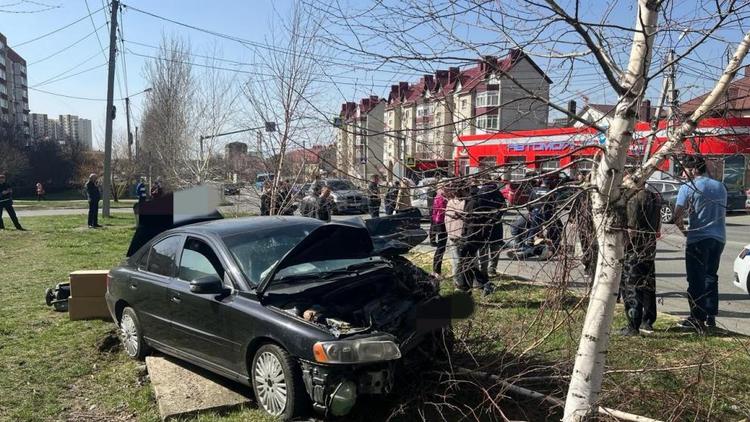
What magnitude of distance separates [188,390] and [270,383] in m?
0.98

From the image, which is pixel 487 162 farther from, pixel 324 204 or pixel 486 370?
pixel 324 204

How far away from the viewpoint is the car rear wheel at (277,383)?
3854 mm

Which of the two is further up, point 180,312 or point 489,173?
point 489,173

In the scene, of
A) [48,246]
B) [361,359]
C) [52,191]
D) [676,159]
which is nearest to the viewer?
[676,159]

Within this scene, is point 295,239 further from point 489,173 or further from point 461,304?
point 489,173

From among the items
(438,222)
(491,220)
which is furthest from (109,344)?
(491,220)

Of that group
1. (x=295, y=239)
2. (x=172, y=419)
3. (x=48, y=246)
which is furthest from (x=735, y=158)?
(x=48, y=246)

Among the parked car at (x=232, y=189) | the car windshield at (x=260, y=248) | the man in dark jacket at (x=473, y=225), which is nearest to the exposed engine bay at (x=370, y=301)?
the car windshield at (x=260, y=248)

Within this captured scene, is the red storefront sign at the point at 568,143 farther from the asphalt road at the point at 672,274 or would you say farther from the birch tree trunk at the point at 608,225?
the asphalt road at the point at 672,274

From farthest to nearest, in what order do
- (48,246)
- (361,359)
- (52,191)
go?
(52,191)
(48,246)
(361,359)

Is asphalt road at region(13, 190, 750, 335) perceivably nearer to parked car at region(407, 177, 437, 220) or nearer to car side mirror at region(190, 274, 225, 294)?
parked car at region(407, 177, 437, 220)

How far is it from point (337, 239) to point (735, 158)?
2.99m

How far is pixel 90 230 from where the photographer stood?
17547mm

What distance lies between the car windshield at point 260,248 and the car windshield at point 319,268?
0.46 ft
